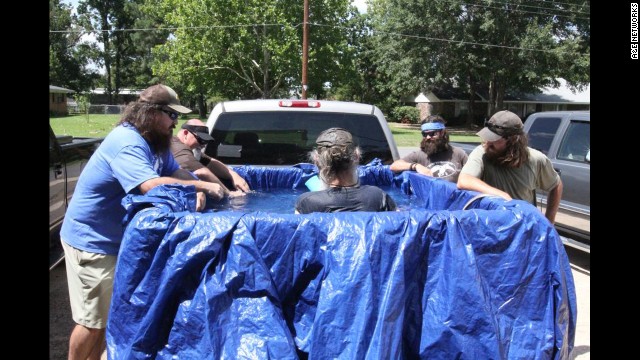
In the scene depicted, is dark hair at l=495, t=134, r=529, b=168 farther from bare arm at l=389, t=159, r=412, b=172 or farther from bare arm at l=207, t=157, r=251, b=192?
bare arm at l=207, t=157, r=251, b=192

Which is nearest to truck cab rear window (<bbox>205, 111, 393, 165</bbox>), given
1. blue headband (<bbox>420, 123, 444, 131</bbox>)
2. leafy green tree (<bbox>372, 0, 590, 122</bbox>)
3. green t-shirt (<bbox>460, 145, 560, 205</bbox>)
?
blue headband (<bbox>420, 123, 444, 131</bbox>)

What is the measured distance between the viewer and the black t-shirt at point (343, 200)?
288 centimetres

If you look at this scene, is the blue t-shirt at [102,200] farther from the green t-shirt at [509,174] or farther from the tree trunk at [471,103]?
the tree trunk at [471,103]

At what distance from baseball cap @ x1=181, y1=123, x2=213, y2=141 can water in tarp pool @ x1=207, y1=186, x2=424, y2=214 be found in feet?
1.82

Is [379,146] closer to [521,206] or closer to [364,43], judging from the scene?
[521,206]

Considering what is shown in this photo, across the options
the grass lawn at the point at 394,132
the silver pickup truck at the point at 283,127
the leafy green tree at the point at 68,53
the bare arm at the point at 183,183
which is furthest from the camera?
the leafy green tree at the point at 68,53

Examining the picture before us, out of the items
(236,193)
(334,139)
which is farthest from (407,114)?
(334,139)

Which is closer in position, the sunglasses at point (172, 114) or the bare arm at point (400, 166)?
the sunglasses at point (172, 114)

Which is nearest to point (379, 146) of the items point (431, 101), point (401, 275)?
point (401, 275)

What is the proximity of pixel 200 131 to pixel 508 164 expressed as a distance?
2.53m

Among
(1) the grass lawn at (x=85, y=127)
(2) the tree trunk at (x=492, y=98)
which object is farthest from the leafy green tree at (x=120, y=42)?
(2) the tree trunk at (x=492, y=98)

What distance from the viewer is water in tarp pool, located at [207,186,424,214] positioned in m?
4.36

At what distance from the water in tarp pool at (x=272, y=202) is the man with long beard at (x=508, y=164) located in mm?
722

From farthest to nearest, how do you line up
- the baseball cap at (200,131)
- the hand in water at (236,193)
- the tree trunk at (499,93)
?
the tree trunk at (499,93) < the hand in water at (236,193) < the baseball cap at (200,131)
